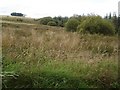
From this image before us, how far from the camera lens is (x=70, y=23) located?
2578 cm

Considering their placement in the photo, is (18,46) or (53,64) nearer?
(53,64)

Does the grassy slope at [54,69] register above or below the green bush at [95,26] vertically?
below

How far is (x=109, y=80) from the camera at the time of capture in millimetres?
5988

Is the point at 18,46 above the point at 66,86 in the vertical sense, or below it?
above

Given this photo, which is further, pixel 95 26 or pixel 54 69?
pixel 95 26

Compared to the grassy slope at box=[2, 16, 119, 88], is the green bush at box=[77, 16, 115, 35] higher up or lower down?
higher up

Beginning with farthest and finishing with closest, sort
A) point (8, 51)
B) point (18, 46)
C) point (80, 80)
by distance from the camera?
point (18, 46) → point (8, 51) → point (80, 80)

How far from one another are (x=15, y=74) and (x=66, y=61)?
165cm

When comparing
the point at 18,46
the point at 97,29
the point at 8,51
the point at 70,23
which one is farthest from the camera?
the point at 70,23

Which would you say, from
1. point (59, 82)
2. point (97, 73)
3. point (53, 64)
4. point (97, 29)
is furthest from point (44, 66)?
point (97, 29)

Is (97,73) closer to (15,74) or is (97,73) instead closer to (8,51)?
(15,74)

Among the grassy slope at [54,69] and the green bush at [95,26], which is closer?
the grassy slope at [54,69]

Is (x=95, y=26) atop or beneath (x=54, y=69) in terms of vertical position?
atop

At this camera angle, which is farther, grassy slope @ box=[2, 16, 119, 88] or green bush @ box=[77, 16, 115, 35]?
green bush @ box=[77, 16, 115, 35]
